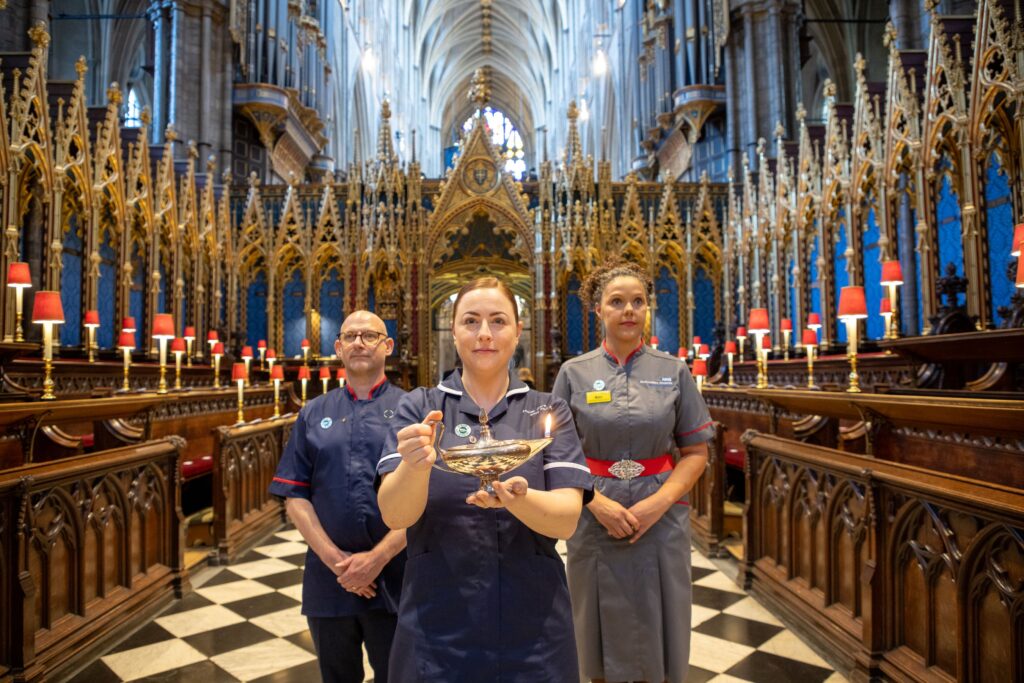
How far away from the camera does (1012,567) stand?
214 centimetres

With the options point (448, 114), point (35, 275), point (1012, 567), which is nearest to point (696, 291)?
point (35, 275)

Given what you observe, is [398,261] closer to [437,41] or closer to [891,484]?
[891,484]

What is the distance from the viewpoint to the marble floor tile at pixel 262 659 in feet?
10.1

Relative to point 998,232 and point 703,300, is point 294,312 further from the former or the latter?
point 998,232

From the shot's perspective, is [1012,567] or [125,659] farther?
[125,659]

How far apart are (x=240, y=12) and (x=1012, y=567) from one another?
52.4ft

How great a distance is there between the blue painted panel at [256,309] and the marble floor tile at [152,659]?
1086 centimetres

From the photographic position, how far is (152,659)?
3.19 meters

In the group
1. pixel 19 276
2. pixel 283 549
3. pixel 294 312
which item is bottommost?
pixel 283 549

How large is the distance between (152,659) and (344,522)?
76.4 inches

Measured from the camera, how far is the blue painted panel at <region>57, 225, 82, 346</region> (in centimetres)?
943

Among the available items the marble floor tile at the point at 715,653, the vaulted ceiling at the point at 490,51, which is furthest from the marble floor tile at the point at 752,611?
the vaulted ceiling at the point at 490,51

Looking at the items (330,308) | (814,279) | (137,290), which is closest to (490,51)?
(330,308)

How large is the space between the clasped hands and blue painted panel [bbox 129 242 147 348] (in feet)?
35.9
